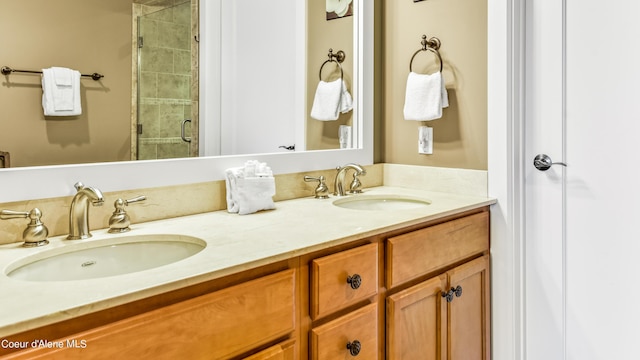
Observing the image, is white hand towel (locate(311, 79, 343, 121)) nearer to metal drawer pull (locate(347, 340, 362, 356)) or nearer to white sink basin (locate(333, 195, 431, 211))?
white sink basin (locate(333, 195, 431, 211))

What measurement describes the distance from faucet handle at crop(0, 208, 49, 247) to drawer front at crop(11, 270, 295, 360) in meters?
0.49

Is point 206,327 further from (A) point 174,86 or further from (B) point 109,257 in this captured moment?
(A) point 174,86

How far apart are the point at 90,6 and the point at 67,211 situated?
0.55m

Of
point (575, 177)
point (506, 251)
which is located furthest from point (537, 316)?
point (575, 177)

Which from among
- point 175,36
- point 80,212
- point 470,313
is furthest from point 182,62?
point 470,313

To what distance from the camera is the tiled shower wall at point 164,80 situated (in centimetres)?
140

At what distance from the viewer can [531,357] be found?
1.89 m

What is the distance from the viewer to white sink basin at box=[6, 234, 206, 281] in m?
1.08

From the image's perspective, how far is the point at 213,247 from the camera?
1.11 m

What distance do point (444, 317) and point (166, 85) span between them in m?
1.18

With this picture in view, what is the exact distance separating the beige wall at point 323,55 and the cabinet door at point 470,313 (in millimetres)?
759

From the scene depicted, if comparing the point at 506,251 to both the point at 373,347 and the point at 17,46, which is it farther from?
the point at 17,46

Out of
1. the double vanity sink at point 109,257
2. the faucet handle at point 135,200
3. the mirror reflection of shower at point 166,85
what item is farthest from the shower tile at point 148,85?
the double vanity sink at point 109,257

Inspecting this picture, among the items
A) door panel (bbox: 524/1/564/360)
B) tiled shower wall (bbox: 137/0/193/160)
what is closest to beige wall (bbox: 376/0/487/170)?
door panel (bbox: 524/1/564/360)
